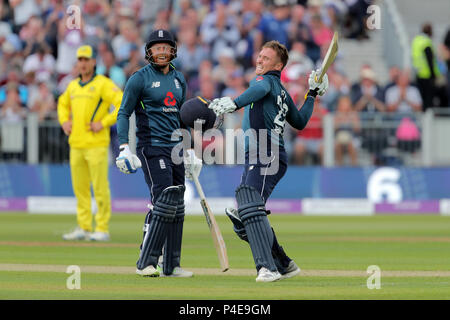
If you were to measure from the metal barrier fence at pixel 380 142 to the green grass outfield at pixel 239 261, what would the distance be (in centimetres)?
234

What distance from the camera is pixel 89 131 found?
52.0ft

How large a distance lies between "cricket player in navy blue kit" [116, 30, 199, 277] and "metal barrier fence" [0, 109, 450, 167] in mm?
11858

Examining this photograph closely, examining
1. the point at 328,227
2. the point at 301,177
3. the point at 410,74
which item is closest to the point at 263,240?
the point at 328,227

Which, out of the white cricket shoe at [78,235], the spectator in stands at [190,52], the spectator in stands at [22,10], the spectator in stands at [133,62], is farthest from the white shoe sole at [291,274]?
the spectator in stands at [22,10]

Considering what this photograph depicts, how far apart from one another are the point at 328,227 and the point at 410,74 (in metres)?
6.64

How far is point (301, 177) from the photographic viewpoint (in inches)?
896

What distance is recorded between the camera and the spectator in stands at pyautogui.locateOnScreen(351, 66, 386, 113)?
2339 centimetres

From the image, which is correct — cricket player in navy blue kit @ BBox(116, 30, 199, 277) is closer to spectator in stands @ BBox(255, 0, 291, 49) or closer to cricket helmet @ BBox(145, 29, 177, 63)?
cricket helmet @ BBox(145, 29, 177, 63)

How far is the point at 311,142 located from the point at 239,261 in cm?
1021

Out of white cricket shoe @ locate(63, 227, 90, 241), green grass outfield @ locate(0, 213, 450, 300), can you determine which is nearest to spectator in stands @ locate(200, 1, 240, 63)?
green grass outfield @ locate(0, 213, 450, 300)

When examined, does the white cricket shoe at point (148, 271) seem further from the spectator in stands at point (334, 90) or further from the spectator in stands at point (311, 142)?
the spectator in stands at point (334, 90)
